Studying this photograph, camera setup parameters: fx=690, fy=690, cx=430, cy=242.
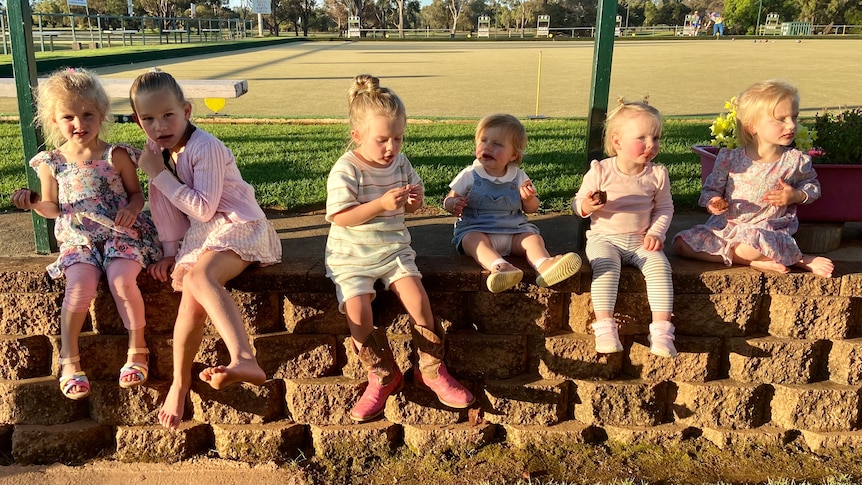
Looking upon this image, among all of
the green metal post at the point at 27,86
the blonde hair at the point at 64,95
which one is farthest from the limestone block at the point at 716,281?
the green metal post at the point at 27,86

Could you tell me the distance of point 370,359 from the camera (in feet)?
8.45

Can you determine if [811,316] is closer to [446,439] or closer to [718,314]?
[718,314]

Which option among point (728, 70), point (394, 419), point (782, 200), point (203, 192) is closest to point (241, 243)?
point (203, 192)

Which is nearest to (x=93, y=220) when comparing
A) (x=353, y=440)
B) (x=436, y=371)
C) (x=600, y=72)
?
(x=353, y=440)

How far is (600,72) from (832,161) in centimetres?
130

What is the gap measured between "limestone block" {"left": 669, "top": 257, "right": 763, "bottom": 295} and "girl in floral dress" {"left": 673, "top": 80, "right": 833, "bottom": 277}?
0.09 m

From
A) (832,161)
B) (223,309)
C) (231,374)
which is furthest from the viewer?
(832,161)

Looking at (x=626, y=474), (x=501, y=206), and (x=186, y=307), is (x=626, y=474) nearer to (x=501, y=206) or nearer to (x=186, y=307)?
(x=501, y=206)

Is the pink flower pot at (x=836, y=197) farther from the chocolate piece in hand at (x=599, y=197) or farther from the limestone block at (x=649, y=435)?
the limestone block at (x=649, y=435)

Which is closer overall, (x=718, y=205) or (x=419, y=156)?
(x=718, y=205)

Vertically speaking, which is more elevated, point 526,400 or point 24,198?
point 24,198

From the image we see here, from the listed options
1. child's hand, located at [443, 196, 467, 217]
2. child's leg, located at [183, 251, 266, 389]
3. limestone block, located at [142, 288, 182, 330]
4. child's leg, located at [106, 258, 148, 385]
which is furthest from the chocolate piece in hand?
child's leg, located at [106, 258, 148, 385]

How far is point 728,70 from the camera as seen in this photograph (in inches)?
651

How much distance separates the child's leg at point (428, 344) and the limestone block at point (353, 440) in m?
0.33
